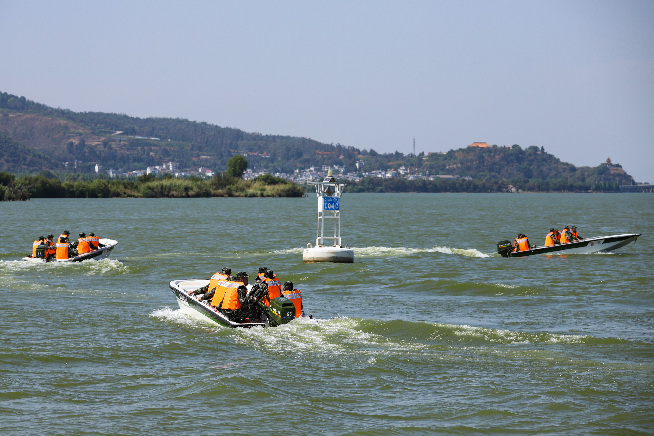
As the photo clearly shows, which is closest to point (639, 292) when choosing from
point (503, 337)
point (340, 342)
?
point (503, 337)

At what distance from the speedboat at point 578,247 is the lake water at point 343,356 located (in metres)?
6.28

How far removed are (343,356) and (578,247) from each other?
2801 cm

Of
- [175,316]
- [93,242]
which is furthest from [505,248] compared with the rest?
[175,316]

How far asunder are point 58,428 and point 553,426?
842 cm

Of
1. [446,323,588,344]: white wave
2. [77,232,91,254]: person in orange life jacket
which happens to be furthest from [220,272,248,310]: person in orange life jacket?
[77,232,91,254]: person in orange life jacket

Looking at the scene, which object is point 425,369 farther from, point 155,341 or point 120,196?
point 120,196

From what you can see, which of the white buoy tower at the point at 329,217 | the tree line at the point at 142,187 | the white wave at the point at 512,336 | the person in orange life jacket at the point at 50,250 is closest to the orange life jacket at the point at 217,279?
the white wave at the point at 512,336

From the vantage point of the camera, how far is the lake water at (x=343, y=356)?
13.3 m

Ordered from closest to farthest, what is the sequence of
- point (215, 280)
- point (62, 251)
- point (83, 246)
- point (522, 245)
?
1. point (215, 280)
2. point (62, 251)
3. point (83, 246)
4. point (522, 245)

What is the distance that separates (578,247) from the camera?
137ft

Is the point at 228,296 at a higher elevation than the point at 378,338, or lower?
higher

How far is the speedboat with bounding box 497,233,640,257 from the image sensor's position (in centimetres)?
4094

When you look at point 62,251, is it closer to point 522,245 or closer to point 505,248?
point 505,248

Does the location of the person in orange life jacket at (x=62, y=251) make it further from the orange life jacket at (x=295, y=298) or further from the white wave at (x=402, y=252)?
the orange life jacket at (x=295, y=298)
